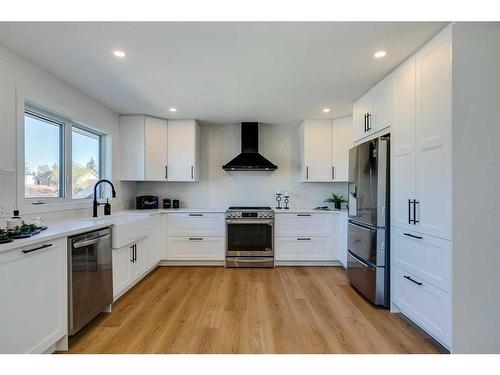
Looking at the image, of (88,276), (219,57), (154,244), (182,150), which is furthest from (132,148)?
(219,57)

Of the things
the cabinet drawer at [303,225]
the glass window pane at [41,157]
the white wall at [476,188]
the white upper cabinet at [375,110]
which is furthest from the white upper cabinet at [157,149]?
the white wall at [476,188]

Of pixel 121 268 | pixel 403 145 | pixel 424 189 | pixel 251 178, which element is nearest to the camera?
pixel 424 189

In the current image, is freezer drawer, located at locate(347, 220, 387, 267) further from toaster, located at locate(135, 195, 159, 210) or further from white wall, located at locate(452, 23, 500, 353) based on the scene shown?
toaster, located at locate(135, 195, 159, 210)

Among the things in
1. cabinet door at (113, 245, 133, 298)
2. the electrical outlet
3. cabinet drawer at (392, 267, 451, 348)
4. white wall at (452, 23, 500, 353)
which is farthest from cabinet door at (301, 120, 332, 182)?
the electrical outlet

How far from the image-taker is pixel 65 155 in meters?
2.83

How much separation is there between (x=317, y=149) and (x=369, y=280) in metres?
2.17

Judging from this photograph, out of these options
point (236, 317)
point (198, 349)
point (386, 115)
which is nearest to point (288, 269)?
point (236, 317)

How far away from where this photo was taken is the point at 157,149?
396 centimetres

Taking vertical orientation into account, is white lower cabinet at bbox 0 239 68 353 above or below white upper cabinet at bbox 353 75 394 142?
Answer: below

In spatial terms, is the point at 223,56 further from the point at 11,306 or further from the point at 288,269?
the point at 288,269

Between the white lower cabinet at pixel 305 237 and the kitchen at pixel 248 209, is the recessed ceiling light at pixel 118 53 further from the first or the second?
the white lower cabinet at pixel 305 237

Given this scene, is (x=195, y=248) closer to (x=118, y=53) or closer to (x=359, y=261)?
(x=359, y=261)

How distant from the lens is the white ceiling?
1.75m

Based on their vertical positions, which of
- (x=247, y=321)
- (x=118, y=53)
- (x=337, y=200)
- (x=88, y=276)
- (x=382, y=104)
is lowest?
(x=247, y=321)
